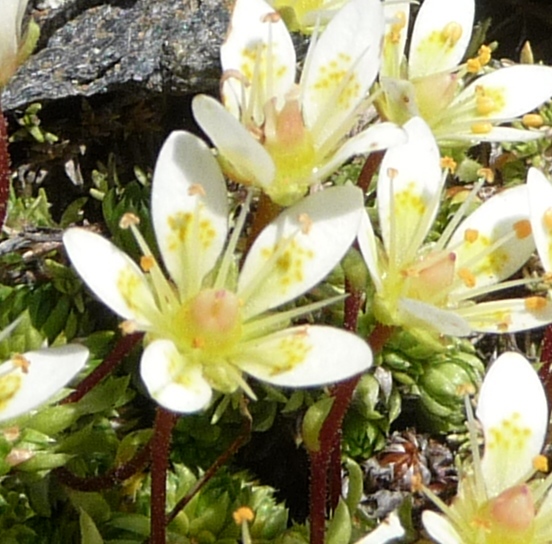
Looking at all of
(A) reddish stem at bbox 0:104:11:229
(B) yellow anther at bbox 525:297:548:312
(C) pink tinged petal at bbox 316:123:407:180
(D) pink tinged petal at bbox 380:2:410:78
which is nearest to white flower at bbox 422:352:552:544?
(B) yellow anther at bbox 525:297:548:312

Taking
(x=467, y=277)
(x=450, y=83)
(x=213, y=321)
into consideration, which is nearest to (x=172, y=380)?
(x=213, y=321)

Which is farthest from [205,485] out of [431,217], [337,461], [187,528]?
[431,217]

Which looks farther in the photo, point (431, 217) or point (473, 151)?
point (473, 151)

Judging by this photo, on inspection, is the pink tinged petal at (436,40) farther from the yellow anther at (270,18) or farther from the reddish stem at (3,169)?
the reddish stem at (3,169)

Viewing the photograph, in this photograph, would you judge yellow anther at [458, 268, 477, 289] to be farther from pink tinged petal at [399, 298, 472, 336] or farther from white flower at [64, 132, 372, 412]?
white flower at [64, 132, 372, 412]

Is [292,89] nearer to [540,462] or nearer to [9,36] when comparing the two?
[9,36]

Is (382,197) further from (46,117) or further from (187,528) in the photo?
(46,117)
